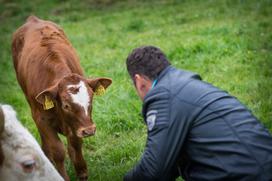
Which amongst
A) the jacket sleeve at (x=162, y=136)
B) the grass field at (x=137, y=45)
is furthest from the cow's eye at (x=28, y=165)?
the grass field at (x=137, y=45)

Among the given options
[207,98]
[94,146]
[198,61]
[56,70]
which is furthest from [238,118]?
[198,61]

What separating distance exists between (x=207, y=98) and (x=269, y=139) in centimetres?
55

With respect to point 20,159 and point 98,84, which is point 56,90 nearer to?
point 98,84

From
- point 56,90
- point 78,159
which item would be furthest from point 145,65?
point 78,159

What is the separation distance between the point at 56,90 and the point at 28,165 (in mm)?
1309

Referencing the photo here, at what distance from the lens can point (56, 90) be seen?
6082 millimetres

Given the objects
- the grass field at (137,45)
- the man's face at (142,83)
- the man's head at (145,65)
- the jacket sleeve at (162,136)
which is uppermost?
the man's head at (145,65)

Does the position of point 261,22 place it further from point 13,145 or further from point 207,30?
point 13,145

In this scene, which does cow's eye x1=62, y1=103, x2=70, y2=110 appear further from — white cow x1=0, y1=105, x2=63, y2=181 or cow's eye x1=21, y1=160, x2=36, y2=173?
cow's eye x1=21, y1=160, x2=36, y2=173

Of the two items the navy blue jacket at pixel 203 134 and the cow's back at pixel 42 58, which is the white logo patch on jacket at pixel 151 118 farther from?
the cow's back at pixel 42 58

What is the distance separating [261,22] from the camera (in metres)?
12.5

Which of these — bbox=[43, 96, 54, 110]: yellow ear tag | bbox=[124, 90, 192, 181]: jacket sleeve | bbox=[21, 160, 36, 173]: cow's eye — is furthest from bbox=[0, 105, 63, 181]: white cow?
bbox=[43, 96, 54, 110]: yellow ear tag

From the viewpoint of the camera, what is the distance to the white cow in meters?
4.93

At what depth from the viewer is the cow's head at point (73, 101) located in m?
5.87
